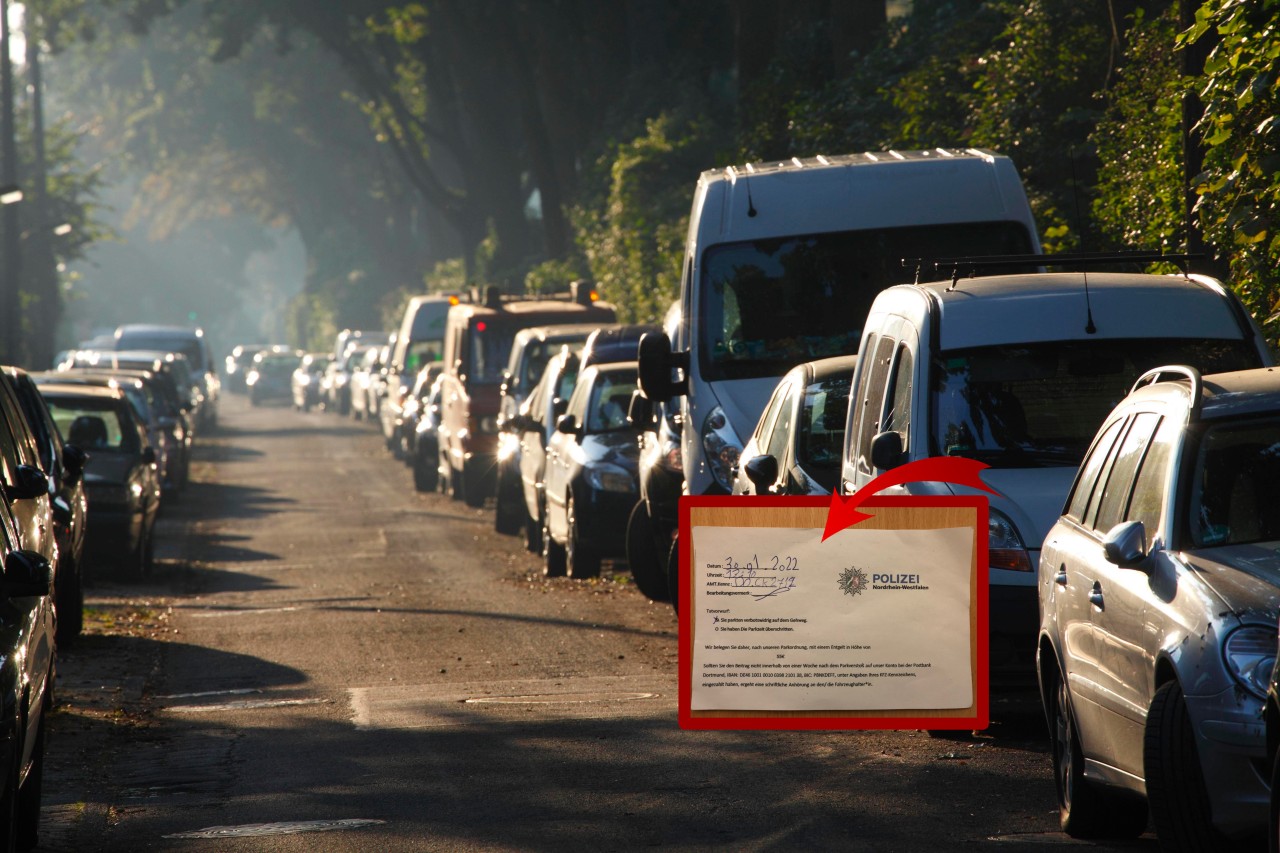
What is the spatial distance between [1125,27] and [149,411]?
13.7 meters

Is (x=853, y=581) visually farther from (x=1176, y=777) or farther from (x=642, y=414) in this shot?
(x=642, y=414)

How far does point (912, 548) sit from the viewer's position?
665 cm

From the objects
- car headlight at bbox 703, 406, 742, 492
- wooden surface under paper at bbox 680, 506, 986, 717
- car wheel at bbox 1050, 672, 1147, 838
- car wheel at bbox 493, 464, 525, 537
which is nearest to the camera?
wooden surface under paper at bbox 680, 506, 986, 717

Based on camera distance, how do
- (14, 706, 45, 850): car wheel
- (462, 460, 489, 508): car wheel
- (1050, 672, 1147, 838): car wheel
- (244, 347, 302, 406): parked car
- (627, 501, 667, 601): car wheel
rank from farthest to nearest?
(244, 347, 302, 406): parked car
(462, 460, 489, 508): car wheel
(627, 501, 667, 601): car wheel
(14, 706, 45, 850): car wheel
(1050, 672, 1147, 838): car wheel

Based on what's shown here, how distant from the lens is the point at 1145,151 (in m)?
14.5

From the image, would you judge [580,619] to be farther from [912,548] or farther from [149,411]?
[149,411]

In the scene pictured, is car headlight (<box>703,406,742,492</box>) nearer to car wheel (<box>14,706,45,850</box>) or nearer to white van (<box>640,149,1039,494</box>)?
white van (<box>640,149,1039,494</box>)

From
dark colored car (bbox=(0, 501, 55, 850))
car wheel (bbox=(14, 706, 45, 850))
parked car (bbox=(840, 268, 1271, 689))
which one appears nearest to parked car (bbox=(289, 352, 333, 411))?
parked car (bbox=(840, 268, 1271, 689))

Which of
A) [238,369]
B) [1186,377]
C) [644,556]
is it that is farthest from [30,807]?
[238,369]

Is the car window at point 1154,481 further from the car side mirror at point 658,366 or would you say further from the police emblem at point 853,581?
the car side mirror at point 658,366

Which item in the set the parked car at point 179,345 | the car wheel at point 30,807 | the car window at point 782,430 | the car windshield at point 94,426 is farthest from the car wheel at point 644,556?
the parked car at point 179,345

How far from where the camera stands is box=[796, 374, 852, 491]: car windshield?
12031 mm

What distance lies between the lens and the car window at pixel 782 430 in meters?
12.3

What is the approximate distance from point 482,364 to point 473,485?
1893 mm
